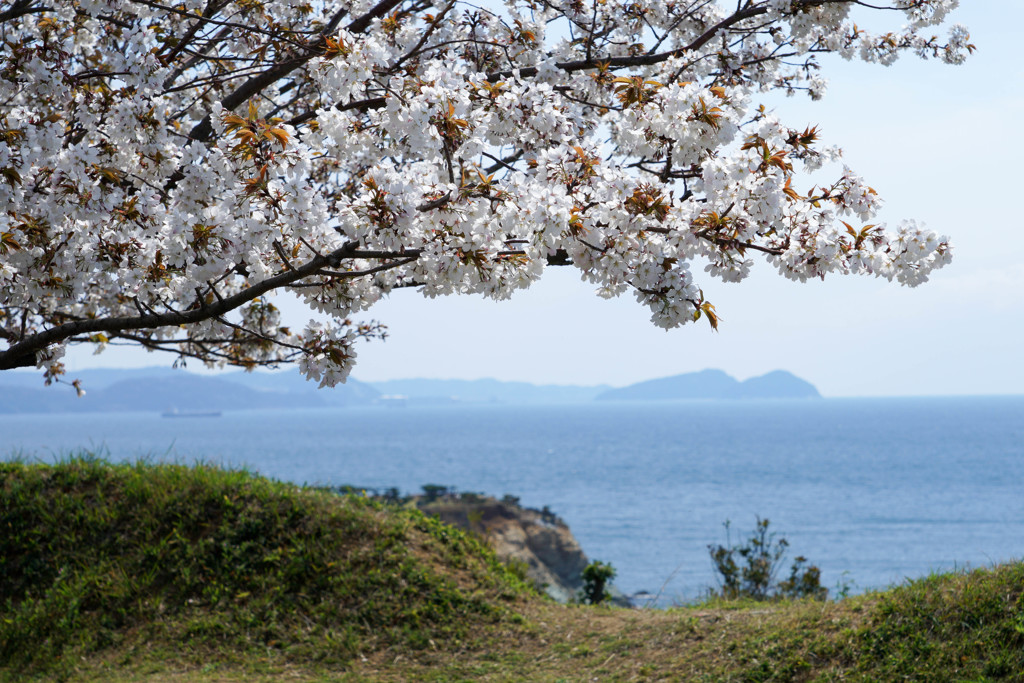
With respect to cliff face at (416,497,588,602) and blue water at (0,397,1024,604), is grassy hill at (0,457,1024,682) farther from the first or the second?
cliff face at (416,497,588,602)

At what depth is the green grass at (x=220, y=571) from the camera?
6035 millimetres

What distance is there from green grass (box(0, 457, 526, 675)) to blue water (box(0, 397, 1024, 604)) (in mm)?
789

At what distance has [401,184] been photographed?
3.27 m

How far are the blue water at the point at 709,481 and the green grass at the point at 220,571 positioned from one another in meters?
0.79

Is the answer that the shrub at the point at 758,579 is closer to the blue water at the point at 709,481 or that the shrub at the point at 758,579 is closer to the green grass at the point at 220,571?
the blue water at the point at 709,481

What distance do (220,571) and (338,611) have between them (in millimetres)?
1185

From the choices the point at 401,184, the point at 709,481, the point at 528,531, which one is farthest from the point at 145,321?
the point at 709,481

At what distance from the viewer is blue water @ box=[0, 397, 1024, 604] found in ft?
117

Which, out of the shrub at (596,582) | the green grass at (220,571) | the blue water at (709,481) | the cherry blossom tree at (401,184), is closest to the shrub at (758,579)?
the blue water at (709,481)

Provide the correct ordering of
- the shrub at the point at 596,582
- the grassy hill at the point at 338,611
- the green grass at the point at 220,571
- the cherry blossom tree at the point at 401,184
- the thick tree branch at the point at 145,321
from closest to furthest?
the cherry blossom tree at the point at 401,184 → the thick tree branch at the point at 145,321 → the grassy hill at the point at 338,611 → the green grass at the point at 220,571 → the shrub at the point at 596,582

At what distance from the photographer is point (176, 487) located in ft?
23.9

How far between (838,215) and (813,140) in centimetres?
49

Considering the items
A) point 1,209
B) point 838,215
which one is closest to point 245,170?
point 1,209

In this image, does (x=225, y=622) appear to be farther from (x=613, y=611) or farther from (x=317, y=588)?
(x=613, y=611)
